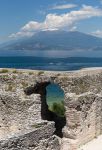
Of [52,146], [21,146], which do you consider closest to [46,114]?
[52,146]

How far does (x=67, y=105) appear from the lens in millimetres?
22250

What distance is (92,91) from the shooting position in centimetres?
2462

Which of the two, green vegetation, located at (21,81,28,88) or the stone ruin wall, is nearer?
the stone ruin wall

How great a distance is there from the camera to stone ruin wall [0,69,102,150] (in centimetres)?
2200

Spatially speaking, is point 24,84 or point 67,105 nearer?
point 67,105

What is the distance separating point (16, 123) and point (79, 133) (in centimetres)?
332

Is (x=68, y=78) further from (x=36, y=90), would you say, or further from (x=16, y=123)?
(x=16, y=123)

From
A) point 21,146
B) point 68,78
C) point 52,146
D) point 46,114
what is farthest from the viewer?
point 46,114

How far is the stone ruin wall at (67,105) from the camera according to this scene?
2200cm

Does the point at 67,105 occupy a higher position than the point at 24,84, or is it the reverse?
the point at 24,84

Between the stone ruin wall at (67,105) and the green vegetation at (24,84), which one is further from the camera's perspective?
the green vegetation at (24,84)

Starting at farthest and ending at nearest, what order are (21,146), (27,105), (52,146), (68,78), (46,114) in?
(46,114), (68,78), (27,105), (52,146), (21,146)

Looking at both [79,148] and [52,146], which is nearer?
[52,146]

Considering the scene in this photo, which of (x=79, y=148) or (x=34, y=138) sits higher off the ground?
(x=34, y=138)
